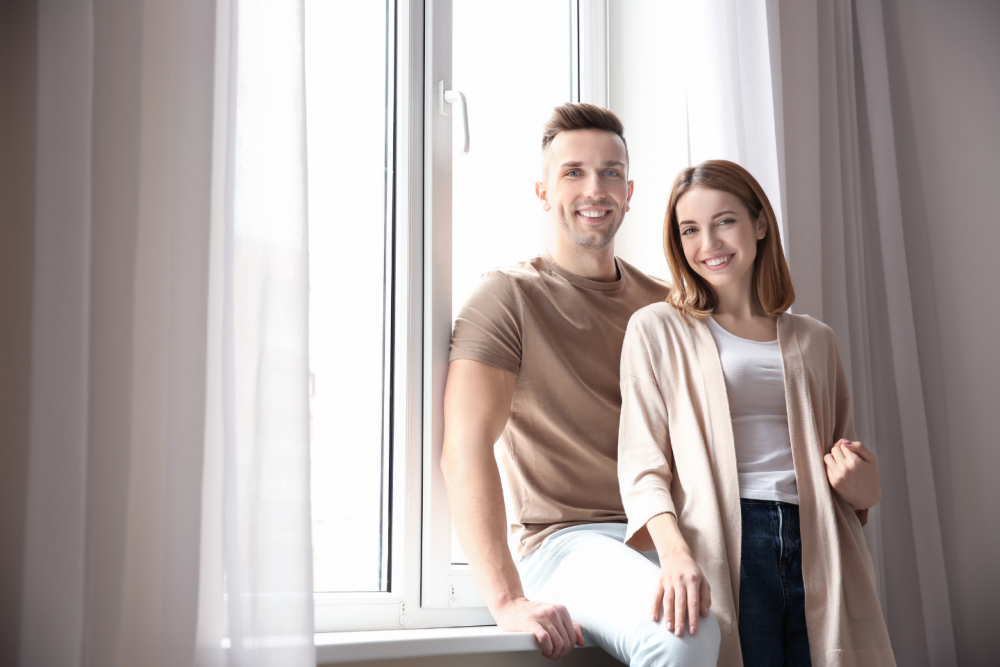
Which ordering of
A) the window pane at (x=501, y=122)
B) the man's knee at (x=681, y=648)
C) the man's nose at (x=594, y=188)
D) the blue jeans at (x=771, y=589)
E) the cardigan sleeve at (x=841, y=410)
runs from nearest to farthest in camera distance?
the man's knee at (x=681, y=648) → the blue jeans at (x=771, y=589) → the cardigan sleeve at (x=841, y=410) → the man's nose at (x=594, y=188) → the window pane at (x=501, y=122)

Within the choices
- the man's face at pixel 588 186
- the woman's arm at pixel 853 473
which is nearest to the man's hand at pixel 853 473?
the woman's arm at pixel 853 473

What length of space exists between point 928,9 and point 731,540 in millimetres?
1890

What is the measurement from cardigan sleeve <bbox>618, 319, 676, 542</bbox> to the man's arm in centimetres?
20

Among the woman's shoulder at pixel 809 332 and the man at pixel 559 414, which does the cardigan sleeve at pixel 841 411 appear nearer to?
the woman's shoulder at pixel 809 332

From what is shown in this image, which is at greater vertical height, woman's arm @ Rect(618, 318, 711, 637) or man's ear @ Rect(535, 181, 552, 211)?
man's ear @ Rect(535, 181, 552, 211)

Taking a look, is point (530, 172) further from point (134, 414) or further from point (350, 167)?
point (134, 414)

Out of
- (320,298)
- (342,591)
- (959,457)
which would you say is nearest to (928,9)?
(959,457)

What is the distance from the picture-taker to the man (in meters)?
1.34

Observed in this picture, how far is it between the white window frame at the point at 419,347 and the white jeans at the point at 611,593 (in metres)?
0.20

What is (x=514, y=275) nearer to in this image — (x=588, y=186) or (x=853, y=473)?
(x=588, y=186)

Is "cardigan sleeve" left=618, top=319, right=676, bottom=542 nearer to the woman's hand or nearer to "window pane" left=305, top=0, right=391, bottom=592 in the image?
the woman's hand

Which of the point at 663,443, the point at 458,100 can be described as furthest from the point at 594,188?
the point at 663,443

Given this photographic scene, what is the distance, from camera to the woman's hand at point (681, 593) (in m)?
1.16

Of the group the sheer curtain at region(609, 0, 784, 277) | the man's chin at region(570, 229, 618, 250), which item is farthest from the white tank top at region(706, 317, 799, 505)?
the sheer curtain at region(609, 0, 784, 277)
